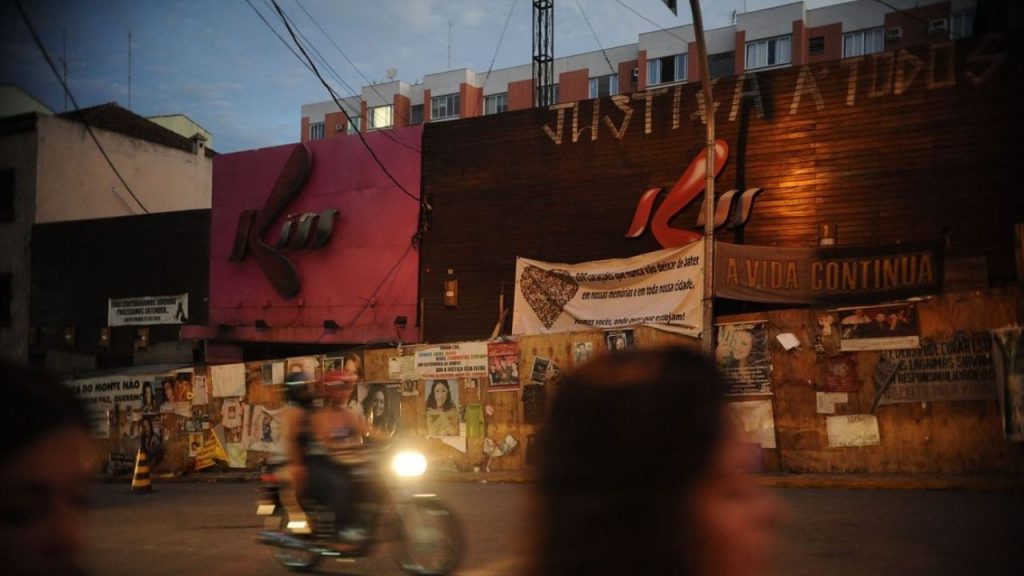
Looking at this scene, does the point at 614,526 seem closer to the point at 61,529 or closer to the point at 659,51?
the point at 61,529

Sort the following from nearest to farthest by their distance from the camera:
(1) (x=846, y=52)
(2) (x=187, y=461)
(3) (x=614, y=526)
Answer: (3) (x=614, y=526)
(2) (x=187, y=461)
(1) (x=846, y=52)

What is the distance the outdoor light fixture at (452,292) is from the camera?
2011 cm

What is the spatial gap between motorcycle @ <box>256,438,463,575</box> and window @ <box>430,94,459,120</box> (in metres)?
57.7

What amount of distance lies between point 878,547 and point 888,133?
10557 mm

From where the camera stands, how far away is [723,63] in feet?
173

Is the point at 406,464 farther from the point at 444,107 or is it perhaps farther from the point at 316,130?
the point at 316,130

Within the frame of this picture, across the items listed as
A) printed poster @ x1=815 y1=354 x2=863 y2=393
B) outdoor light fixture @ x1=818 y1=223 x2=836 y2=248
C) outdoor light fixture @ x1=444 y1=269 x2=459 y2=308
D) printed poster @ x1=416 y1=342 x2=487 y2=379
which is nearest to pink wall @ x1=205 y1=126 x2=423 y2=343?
outdoor light fixture @ x1=444 y1=269 x2=459 y2=308

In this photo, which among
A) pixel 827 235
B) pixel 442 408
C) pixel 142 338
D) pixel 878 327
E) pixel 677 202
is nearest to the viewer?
pixel 878 327

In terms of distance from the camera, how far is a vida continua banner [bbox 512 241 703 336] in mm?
15914

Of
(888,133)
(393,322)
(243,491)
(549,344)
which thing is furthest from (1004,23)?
(243,491)

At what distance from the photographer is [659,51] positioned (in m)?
53.7

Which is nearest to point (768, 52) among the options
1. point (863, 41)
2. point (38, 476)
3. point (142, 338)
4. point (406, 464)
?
point (863, 41)

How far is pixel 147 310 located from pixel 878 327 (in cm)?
2180

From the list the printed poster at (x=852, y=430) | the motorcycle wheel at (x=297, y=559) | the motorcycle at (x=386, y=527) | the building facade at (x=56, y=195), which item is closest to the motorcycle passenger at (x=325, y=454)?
the motorcycle at (x=386, y=527)
